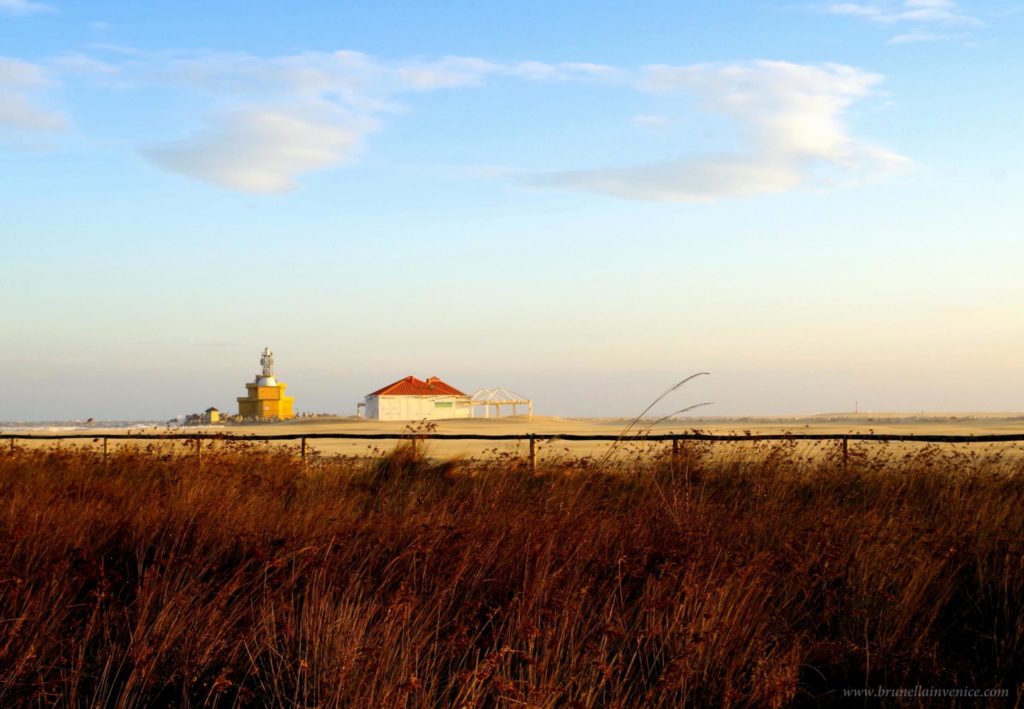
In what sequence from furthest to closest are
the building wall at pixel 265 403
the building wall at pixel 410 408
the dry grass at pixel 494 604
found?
the building wall at pixel 265 403 < the building wall at pixel 410 408 < the dry grass at pixel 494 604

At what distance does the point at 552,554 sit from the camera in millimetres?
5883

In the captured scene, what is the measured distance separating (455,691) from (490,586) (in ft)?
3.77

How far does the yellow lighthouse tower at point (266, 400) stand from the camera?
286 ft

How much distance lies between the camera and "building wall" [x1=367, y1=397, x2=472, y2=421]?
7056cm

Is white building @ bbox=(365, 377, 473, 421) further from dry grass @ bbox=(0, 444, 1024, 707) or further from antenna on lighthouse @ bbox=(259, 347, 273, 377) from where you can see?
dry grass @ bbox=(0, 444, 1024, 707)

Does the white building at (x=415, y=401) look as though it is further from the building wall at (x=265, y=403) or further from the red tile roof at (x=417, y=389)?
the building wall at (x=265, y=403)

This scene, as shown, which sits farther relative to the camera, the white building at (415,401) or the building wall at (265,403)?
the building wall at (265,403)

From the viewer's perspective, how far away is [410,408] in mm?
71562

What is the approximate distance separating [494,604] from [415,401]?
66.4m

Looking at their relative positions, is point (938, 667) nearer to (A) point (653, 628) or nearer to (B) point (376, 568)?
(A) point (653, 628)

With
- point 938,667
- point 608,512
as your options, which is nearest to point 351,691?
point 938,667

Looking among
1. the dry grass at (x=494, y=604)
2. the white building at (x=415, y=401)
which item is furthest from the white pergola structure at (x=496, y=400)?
the dry grass at (x=494, y=604)

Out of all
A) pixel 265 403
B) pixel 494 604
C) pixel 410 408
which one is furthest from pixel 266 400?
pixel 494 604

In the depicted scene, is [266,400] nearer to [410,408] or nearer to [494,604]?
[410,408]
